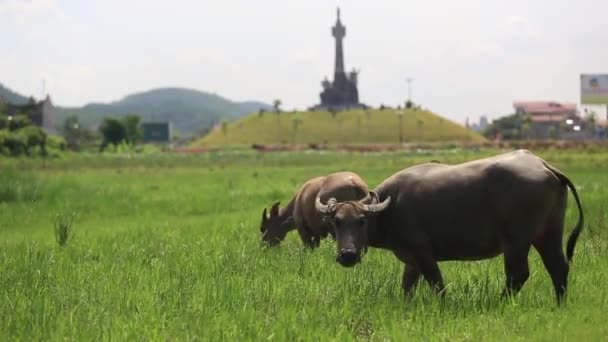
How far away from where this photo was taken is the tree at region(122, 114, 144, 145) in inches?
4759

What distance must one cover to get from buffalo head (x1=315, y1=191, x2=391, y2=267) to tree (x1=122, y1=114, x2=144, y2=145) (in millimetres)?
112595

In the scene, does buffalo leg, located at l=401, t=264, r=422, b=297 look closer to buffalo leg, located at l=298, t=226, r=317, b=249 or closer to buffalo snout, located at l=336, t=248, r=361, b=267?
buffalo snout, located at l=336, t=248, r=361, b=267

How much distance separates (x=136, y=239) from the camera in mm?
14203

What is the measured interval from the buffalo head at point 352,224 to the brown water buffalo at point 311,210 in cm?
232

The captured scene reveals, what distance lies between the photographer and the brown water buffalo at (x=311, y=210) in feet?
38.5

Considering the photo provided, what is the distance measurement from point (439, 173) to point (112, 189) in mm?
22445

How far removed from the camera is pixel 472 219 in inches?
327

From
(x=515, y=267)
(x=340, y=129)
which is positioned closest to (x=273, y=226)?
(x=515, y=267)

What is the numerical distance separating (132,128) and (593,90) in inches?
3409

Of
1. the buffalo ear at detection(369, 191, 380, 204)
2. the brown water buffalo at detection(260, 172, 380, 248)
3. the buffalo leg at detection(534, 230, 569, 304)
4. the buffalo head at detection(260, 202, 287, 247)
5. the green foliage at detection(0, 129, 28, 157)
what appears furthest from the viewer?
the green foliage at detection(0, 129, 28, 157)

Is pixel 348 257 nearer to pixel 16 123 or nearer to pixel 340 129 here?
pixel 16 123

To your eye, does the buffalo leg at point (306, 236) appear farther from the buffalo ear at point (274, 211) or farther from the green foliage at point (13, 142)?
the green foliage at point (13, 142)

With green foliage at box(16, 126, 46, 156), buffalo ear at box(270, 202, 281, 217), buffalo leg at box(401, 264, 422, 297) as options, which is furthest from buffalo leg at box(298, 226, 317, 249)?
green foliage at box(16, 126, 46, 156)

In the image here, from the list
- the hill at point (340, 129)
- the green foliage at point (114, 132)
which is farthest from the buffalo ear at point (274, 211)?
the hill at point (340, 129)
